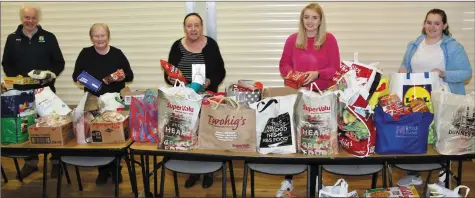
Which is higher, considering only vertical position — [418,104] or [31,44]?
[31,44]

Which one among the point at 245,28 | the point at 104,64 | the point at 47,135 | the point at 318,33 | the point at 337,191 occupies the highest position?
the point at 245,28

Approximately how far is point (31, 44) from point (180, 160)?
1954 mm

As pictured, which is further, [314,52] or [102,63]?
[102,63]

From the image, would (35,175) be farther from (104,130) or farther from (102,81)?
(104,130)

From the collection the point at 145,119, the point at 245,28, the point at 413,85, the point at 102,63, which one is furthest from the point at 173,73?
the point at 413,85

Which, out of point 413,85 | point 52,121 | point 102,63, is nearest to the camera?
point 413,85

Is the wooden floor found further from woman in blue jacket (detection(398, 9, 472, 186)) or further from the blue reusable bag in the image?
the blue reusable bag

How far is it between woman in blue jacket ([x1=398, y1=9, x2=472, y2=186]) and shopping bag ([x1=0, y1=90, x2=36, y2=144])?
288 centimetres

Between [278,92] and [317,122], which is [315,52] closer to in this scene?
[278,92]

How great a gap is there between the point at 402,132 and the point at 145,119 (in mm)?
1699

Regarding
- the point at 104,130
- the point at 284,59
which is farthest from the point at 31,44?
the point at 284,59

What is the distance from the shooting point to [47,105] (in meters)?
3.32

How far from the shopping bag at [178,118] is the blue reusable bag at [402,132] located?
1152 millimetres

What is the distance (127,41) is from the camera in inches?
201
